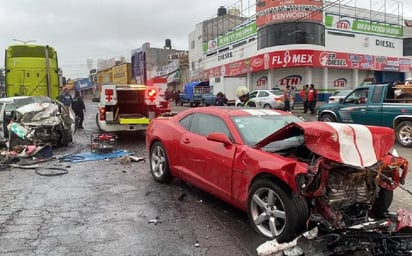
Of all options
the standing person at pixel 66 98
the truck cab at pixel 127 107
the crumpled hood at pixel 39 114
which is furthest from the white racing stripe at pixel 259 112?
the standing person at pixel 66 98

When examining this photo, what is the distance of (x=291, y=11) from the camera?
32062 millimetres

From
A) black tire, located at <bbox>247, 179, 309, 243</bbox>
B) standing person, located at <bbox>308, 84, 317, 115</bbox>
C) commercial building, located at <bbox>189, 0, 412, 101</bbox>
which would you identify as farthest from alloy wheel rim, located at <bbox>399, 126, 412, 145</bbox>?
commercial building, located at <bbox>189, 0, 412, 101</bbox>

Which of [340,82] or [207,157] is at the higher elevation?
[340,82]

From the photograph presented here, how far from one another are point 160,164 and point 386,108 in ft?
24.3

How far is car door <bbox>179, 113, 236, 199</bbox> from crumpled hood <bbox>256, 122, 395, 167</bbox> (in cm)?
107

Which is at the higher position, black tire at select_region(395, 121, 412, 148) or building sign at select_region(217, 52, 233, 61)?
building sign at select_region(217, 52, 233, 61)

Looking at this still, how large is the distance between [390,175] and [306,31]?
29512mm

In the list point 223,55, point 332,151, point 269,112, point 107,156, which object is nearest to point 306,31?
A: point 223,55

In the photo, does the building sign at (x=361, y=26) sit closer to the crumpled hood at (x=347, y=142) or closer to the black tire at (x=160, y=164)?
the black tire at (x=160, y=164)

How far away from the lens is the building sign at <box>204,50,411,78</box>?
106ft

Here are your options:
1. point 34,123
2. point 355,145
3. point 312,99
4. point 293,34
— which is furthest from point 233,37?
point 355,145

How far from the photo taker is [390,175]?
448 centimetres

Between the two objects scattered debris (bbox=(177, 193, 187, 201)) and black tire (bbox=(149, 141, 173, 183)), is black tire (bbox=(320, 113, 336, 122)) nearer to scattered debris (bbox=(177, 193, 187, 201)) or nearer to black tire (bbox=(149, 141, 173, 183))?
black tire (bbox=(149, 141, 173, 183))

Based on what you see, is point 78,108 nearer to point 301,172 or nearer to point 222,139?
point 222,139
